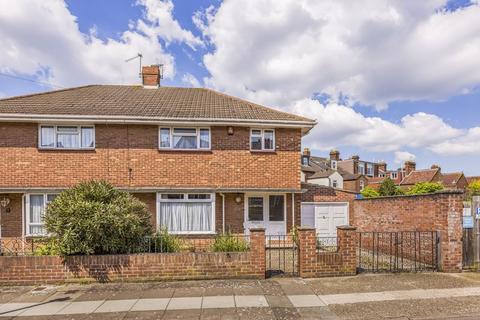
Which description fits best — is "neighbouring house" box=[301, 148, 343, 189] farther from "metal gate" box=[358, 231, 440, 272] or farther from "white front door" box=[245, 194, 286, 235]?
"metal gate" box=[358, 231, 440, 272]

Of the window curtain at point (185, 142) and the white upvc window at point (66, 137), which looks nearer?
the white upvc window at point (66, 137)

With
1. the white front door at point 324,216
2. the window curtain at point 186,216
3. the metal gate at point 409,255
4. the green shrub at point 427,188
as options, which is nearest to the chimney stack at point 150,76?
the window curtain at point 186,216

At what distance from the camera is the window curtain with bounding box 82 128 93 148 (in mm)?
12266

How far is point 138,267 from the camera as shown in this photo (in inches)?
293

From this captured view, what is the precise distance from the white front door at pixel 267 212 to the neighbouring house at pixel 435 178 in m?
36.0

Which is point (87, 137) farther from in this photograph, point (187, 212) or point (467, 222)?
point (467, 222)

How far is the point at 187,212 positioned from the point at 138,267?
4.80m

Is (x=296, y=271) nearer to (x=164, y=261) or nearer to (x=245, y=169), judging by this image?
(x=164, y=261)

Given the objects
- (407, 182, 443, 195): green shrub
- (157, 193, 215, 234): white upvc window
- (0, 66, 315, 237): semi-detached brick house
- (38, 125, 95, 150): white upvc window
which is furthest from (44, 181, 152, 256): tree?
(407, 182, 443, 195): green shrub

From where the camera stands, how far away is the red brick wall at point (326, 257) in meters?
7.70

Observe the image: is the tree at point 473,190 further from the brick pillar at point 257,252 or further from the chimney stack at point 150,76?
the chimney stack at point 150,76

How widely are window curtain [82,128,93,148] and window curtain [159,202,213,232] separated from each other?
365 centimetres

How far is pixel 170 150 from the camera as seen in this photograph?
12.5 metres

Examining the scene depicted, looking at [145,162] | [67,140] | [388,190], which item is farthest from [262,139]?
[388,190]
